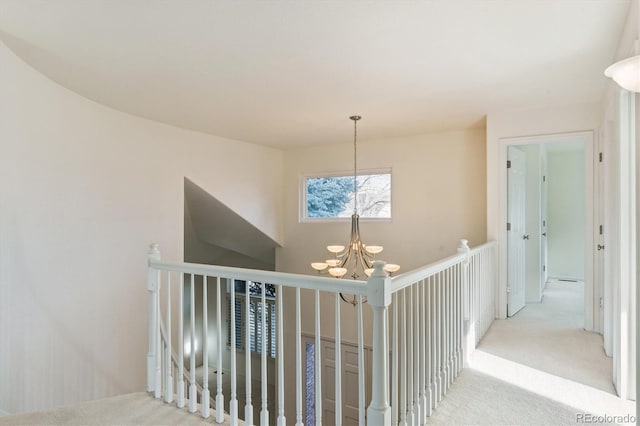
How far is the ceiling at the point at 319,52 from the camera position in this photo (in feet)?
6.82

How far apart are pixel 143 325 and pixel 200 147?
2302 millimetres

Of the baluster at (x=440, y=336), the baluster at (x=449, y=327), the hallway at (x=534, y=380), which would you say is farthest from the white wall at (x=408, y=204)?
the baluster at (x=440, y=336)

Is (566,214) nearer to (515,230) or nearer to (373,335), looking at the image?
(515,230)

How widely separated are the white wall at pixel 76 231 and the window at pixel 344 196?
2.00m

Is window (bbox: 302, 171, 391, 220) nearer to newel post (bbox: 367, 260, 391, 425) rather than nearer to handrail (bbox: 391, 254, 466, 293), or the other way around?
handrail (bbox: 391, 254, 466, 293)

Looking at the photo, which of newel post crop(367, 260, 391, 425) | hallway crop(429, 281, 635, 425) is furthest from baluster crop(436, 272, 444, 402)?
newel post crop(367, 260, 391, 425)

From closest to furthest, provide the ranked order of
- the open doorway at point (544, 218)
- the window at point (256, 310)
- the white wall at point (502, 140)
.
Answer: the white wall at point (502, 140) < the open doorway at point (544, 218) < the window at point (256, 310)

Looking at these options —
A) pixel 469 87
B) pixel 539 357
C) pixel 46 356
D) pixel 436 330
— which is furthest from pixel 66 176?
pixel 539 357

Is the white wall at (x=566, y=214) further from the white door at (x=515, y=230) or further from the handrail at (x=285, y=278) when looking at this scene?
the handrail at (x=285, y=278)

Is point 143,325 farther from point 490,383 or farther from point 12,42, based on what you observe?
point 490,383

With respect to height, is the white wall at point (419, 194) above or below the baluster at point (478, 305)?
above

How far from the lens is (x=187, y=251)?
6965 millimetres

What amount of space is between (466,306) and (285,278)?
69.3 inches

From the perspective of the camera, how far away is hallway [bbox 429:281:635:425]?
87.9 inches
